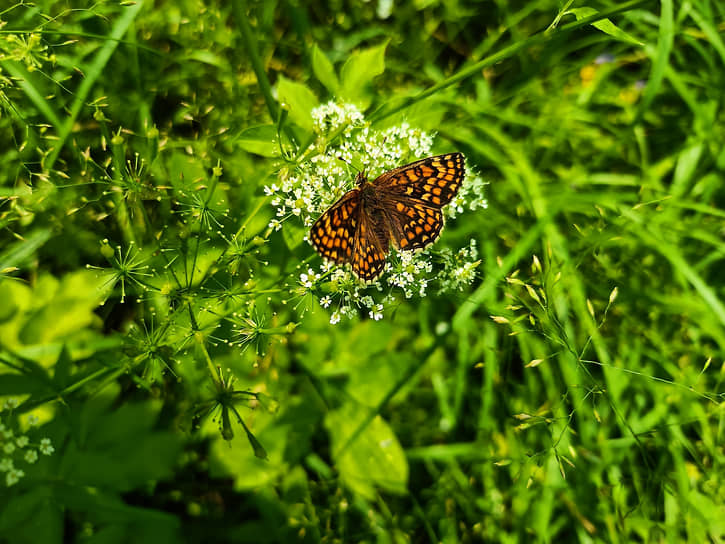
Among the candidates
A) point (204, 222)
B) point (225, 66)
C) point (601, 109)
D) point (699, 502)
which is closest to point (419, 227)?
point (204, 222)

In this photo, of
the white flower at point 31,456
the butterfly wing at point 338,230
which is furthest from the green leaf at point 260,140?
the white flower at point 31,456

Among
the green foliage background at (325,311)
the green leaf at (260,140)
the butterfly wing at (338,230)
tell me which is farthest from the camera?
the green leaf at (260,140)

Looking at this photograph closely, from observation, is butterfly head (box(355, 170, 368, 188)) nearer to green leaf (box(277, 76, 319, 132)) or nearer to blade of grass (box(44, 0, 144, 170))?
→ green leaf (box(277, 76, 319, 132))

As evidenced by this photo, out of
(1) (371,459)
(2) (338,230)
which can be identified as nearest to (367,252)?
(2) (338,230)

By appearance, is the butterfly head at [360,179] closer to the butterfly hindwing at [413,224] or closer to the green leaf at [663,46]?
the butterfly hindwing at [413,224]

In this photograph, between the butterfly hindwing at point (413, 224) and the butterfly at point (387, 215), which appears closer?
the butterfly at point (387, 215)

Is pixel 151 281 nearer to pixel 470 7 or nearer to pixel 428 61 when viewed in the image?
pixel 428 61

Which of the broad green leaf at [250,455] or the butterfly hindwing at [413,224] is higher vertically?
the butterfly hindwing at [413,224]

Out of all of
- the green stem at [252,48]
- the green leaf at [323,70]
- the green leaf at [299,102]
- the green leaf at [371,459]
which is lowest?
the green leaf at [371,459]
